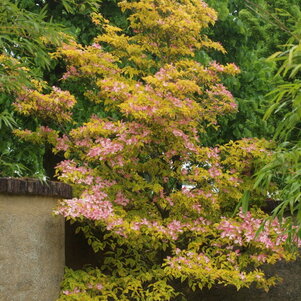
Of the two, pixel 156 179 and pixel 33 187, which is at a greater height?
pixel 33 187

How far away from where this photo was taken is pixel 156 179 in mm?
7441

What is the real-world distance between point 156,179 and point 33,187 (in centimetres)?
175

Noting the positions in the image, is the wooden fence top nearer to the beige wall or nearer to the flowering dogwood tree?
the beige wall

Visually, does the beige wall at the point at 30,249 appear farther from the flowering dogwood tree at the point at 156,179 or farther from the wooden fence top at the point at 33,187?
the flowering dogwood tree at the point at 156,179

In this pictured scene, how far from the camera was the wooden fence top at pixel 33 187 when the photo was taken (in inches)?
239

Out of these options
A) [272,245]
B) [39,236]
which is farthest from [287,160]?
[39,236]

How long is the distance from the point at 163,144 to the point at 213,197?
933 millimetres

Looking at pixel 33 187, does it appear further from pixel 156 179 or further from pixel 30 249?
pixel 156 179

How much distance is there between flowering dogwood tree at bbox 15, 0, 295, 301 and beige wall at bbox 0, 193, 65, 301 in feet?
0.71

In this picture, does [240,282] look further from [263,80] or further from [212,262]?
[263,80]

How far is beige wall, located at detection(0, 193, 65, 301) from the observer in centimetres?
605

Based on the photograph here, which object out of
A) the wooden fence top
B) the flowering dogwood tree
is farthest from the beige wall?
the flowering dogwood tree

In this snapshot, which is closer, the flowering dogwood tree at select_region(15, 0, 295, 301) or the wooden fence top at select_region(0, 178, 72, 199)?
the wooden fence top at select_region(0, 178, 72, 199)

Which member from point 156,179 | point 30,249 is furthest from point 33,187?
point 156,179
